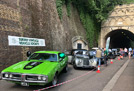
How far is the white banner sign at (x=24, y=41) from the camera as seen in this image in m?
9.85

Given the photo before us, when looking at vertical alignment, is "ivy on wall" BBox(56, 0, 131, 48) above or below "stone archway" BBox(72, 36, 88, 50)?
above

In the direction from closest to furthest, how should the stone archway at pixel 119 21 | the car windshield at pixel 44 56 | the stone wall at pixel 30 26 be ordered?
1. the car windshield at pixel 44 56
2. the stone wall at pixel 30 26
3. the stone archway at pixel 119 21

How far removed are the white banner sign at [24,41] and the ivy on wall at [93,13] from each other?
13452mm

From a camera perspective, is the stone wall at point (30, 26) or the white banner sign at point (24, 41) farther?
the white banner sign at point (24, 41)

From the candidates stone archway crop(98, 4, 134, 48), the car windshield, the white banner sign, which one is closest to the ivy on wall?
stone archway crop(98, 4, 134, 48)

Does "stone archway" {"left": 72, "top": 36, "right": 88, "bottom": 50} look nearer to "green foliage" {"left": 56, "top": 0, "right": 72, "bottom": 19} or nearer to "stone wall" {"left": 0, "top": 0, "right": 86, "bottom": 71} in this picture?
"stone wall" {"left": 0, "top": 0, "right": 86, "bottom": 71}

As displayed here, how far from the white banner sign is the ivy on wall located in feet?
44.1

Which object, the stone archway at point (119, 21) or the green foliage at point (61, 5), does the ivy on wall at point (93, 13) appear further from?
the green foliage at point (61, 5)

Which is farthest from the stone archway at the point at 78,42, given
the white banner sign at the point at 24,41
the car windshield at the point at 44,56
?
the car windshield at the point at 44,56

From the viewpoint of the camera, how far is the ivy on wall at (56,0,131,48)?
1016 inches

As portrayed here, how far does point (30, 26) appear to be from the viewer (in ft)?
40.8

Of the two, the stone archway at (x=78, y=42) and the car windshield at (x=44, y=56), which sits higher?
the stone archway at (x=78, y=42)

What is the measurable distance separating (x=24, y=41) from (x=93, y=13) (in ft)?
68.9

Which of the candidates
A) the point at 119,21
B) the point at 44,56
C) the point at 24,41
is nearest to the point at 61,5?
the point at 24,41
